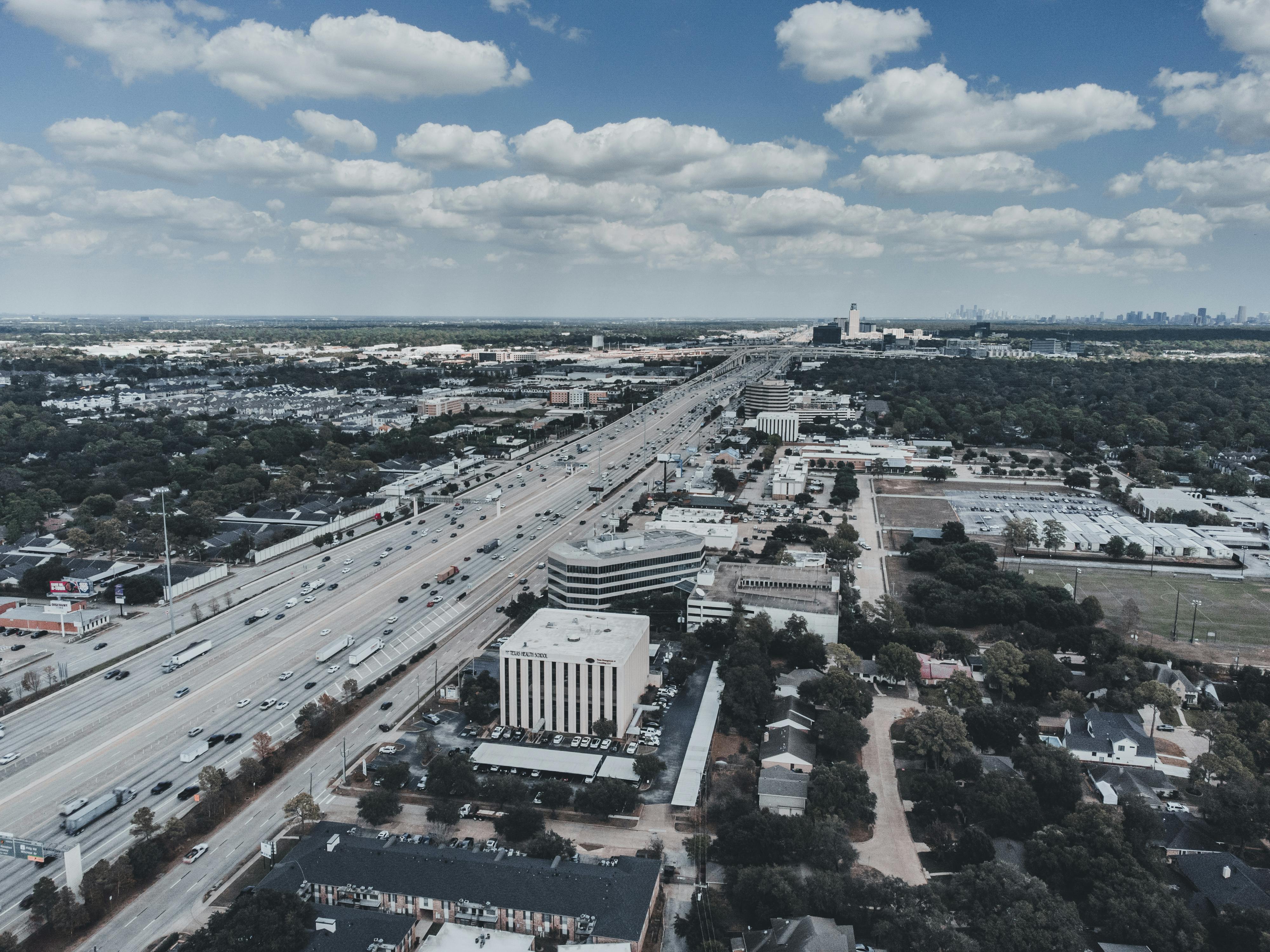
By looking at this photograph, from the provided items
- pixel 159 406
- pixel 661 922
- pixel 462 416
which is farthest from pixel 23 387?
pixel 661 922

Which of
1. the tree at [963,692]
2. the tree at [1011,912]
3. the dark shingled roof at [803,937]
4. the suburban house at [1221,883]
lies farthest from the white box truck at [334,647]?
the suburban house at [1221,883]

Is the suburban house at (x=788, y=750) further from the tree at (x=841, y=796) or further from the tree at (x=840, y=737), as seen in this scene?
the tree at (x=841, y=796)

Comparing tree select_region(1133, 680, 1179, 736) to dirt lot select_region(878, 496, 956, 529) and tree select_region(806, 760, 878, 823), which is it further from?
dirt lot select_region(878, 496, 956, 529)

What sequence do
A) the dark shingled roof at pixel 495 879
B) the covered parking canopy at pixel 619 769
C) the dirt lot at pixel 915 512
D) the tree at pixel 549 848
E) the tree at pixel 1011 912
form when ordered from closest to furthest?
the tree at pixel 1011 912 < the dark shingled roof at pixel 495 879 < the tree at pixel 549 848 < the covered parking canopy at pixel 619 769 < the dirt lot at pixel 915 512

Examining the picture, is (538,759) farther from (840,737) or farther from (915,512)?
(915,512)

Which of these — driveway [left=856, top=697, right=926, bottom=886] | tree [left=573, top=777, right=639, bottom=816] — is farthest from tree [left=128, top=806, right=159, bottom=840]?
driveway [left=856, top=697, right=926, bottom=886]

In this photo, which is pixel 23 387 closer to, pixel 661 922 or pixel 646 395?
pixel 646 395
